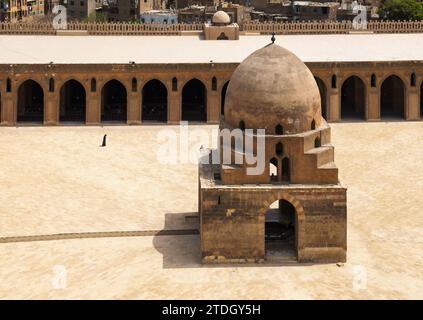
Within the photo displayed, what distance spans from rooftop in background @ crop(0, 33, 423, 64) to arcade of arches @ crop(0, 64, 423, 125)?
1033 millimetres

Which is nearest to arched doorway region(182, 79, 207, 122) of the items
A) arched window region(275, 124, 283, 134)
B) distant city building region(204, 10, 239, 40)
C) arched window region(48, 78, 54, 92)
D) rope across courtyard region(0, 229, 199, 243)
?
distant city building region(204, 10, 239, 40)

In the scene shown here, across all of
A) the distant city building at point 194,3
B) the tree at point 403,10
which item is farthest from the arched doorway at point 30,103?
the distant city building at point 194,3

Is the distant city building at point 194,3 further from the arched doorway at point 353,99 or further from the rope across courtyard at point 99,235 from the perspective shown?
the rope across courtyard at point 99,235

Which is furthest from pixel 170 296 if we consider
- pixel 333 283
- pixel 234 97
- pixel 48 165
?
pixel 48 165

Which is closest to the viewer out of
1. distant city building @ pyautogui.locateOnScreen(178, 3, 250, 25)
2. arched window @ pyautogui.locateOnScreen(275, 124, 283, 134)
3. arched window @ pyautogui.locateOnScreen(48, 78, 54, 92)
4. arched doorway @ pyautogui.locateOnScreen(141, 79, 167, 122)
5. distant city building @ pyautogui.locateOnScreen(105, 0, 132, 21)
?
arched window @ pyautogui.locateOnScreen(275, 124, 283, 134)

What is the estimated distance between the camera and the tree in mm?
81062

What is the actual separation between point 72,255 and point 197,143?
1743 cm

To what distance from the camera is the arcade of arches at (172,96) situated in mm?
48219

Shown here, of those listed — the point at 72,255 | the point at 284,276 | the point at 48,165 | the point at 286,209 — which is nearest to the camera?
the point at 284,276

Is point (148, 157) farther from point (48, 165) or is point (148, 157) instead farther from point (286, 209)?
point (286, 209)

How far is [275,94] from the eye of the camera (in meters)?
27.0

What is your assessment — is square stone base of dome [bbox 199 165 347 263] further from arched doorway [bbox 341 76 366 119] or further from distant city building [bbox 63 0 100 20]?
distant city building [bbox 63 0 100 20]

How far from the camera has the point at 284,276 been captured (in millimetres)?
25984

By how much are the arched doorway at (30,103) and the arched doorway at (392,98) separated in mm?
23503
